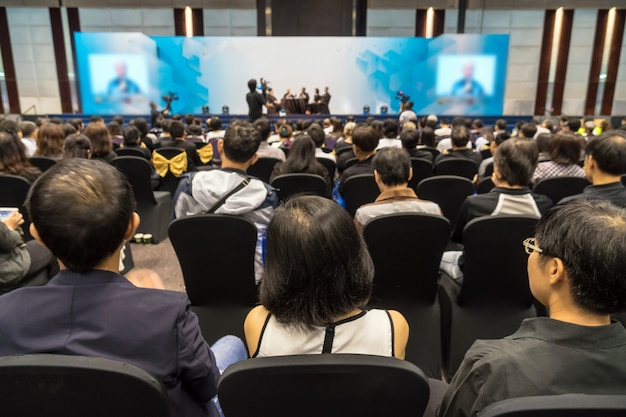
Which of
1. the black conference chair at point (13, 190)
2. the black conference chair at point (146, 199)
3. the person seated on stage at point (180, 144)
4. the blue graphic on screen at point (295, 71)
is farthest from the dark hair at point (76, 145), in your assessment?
the blue graphic on screen at point (295, 71)

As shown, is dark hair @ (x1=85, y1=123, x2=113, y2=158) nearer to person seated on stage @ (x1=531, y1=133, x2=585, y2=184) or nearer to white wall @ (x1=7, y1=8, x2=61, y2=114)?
person seated on stage @ (x1=531, y1=133, x2=585, y2=184)

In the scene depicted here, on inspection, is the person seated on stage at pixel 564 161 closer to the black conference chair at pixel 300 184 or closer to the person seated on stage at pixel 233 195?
the black conference chair at pixel 300 184

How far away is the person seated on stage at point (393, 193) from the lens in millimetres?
2359

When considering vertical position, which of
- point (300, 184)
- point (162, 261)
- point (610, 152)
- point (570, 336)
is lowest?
point (162, 261)

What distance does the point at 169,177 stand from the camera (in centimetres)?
515

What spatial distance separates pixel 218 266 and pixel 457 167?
9.26 ft

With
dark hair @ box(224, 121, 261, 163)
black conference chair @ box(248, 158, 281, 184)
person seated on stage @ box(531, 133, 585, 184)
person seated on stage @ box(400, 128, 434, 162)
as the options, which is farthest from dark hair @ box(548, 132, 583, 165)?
dark hair @ box(224, 121, 261, 163)

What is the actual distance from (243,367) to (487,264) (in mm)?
1585

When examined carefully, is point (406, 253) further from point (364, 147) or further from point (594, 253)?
point (364, 147)

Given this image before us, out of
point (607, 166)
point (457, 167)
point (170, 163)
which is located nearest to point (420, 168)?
point (457, 167)

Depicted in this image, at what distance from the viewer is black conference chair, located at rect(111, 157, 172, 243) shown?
3943 millimetres

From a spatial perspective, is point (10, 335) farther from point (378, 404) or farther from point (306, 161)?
point (306, 161)

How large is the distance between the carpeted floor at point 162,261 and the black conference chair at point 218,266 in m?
1.17

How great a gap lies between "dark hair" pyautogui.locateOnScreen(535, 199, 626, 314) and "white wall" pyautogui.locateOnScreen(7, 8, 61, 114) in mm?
18426
